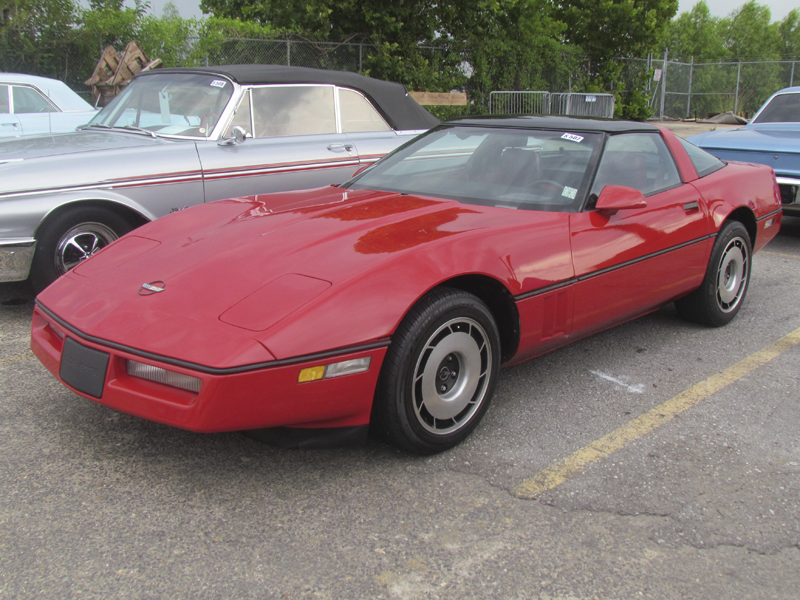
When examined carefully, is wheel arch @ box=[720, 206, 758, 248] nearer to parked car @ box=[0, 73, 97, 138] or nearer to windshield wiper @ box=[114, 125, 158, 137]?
windshield wiper @ box=[114, 125, 158, 137]

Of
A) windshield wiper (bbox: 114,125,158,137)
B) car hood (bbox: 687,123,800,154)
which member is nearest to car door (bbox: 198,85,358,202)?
windshield wiper (bbox: 114,125,158,137)

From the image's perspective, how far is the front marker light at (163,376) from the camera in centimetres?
226

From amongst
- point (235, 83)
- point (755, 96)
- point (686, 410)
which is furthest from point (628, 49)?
point (686, 410)

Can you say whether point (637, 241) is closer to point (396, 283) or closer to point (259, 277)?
point (396, 283)

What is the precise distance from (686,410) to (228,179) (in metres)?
3.32

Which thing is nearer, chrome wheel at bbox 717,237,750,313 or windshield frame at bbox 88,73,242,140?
chrome wheel at bbox 717,237,750,313

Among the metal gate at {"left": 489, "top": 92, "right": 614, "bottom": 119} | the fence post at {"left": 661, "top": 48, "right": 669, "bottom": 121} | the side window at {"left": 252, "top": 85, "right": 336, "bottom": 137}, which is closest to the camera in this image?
the side window at {"left": 252, "top": 85, "right": 336, "bottom": 137}

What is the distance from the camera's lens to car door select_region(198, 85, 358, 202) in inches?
196

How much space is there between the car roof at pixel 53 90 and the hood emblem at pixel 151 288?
733 cm

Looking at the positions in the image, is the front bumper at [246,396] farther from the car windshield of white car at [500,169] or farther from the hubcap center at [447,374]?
the car windshield of white car at [500,169]

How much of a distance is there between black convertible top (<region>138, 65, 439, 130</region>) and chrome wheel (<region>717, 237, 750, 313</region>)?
2.59m

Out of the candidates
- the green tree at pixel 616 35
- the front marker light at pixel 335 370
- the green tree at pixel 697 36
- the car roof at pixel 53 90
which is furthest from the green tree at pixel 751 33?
the front marker light at pixel 335 370

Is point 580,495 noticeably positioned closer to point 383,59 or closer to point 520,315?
point 520,315

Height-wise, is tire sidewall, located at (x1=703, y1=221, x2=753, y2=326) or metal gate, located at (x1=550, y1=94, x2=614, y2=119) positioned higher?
metal gate, located at (x1=550, y1=94, x2=614, y2=119)
